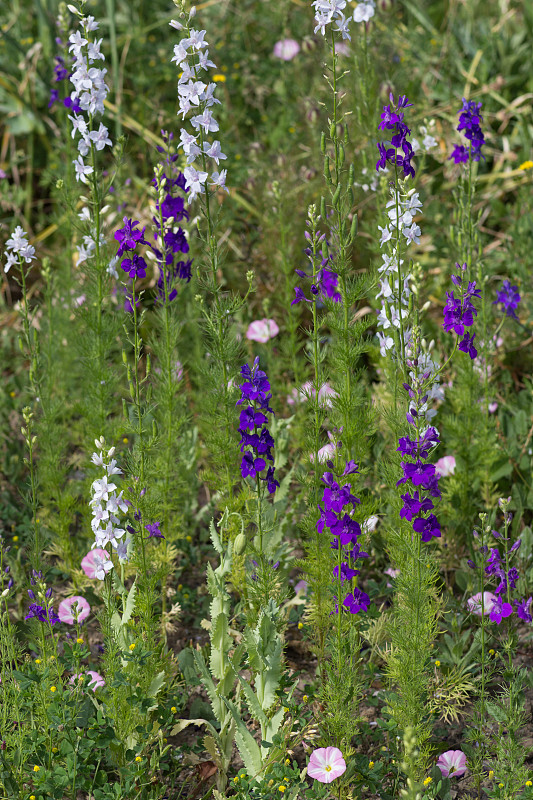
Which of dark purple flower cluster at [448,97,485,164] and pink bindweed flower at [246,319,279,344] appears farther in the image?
pink bindweed flower at [246,319,279,344]

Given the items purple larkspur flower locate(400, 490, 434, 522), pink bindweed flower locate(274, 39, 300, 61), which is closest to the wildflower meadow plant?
purple larkspur flower locate(400, 490, 434, 522)

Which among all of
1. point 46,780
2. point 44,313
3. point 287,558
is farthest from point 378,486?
point 44,313

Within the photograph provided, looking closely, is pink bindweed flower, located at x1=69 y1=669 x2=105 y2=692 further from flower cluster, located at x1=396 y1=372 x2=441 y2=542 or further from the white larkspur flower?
the white larkspur flower

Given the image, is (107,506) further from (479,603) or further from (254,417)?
(479,603)

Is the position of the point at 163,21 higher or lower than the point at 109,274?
higher

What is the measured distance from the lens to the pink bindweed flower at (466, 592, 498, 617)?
297cm

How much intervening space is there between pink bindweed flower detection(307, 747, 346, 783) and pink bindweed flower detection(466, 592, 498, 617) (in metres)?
0.72

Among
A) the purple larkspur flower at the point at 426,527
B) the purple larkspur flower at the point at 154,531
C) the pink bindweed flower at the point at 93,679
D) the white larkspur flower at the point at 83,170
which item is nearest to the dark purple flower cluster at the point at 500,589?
the purple larkspur flower at the point at 426,527

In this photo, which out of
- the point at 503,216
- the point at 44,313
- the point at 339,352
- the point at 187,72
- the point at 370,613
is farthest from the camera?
the point at 503,216

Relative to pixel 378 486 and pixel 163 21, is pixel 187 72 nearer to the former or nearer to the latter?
pixel 378 486

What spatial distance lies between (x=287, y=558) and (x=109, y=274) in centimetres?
130

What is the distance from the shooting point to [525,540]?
343cm

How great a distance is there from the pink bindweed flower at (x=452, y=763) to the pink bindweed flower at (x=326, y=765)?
38 cm

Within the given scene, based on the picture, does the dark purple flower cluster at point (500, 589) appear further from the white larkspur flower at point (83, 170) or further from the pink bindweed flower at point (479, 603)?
the white larkspur flower at point (83, 170)
